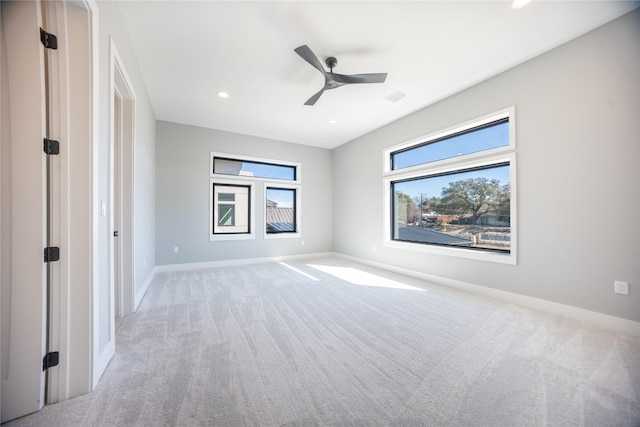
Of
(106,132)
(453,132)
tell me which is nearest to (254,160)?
(106,132)

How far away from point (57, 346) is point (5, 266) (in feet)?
1.73

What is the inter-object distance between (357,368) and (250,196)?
176 inches

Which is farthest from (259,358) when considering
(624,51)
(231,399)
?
(624,51)

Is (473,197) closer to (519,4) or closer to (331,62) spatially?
(519,4)

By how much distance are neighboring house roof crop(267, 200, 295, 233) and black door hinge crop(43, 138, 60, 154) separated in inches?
172

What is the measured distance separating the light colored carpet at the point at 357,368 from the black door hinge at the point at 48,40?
2039 mm

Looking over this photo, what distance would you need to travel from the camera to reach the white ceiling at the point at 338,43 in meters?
2.18

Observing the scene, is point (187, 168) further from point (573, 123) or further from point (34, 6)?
point (573, 123)

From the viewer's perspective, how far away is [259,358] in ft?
6.03

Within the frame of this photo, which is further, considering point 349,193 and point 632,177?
point 349,193

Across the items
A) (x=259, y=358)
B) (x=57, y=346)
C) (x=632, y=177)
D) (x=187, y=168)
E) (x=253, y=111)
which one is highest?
(x=253, y=111)

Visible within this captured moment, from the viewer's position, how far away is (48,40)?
1378 millimetres

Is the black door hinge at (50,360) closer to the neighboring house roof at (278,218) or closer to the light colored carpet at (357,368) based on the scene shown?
the light colored carpet at (357,368)

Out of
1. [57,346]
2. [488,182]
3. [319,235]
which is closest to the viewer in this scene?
[57,346]
